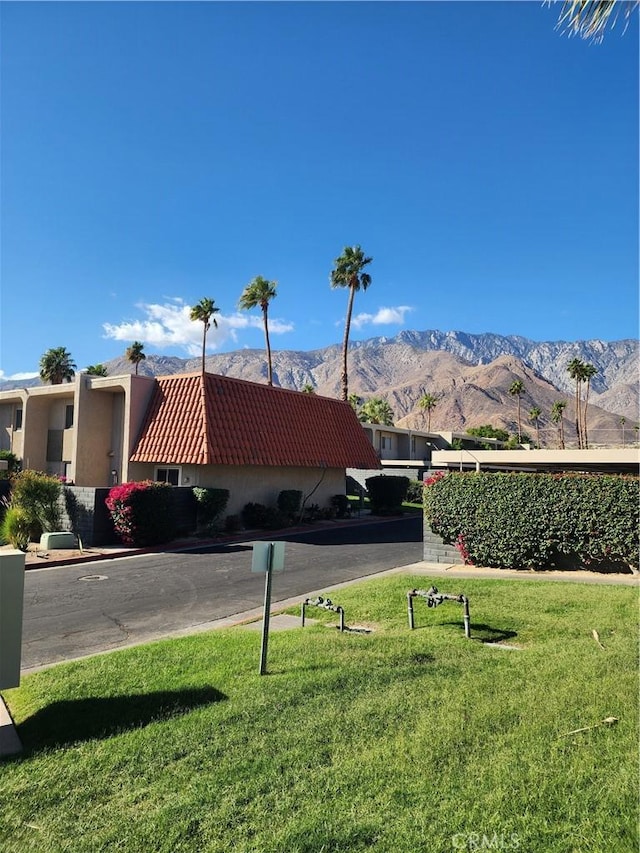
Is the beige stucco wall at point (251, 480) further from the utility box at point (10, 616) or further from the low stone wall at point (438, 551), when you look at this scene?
the utility box at point (10, 616)

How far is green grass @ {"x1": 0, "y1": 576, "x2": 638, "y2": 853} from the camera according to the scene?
3445 mm

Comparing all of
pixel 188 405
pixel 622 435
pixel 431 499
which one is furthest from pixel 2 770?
pixel 622 435

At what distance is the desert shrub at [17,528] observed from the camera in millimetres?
18422

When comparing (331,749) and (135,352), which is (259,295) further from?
(331,749)

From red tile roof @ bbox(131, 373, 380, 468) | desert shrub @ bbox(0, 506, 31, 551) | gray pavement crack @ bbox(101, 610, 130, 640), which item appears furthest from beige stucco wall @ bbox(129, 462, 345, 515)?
gray pavement crack @ bbox(101, 610, 130, 640)

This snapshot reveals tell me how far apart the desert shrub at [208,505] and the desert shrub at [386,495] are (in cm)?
1438

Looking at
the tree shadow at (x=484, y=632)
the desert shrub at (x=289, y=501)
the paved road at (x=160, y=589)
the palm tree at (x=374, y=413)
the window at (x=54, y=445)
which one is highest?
the palm tree at (x=374, y=413)

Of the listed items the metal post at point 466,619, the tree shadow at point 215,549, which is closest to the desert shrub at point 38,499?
the tree shadow at point 215,549

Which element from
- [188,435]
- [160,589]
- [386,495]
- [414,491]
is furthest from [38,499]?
[414,491]

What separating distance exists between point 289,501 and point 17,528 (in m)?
11.7

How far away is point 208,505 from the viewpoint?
22.0 m

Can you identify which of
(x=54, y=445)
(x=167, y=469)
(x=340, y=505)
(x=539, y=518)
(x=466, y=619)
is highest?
(x=54, y=445)

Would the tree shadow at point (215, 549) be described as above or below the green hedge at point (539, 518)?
below

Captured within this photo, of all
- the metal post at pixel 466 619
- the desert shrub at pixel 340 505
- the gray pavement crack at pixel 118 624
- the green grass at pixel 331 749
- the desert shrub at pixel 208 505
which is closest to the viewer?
the green grass at pixel 331 749
